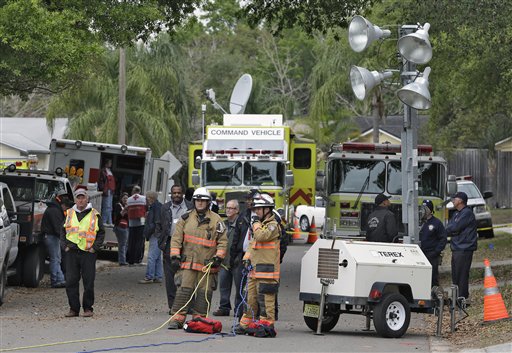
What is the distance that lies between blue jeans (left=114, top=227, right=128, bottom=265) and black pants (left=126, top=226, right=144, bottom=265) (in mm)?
122

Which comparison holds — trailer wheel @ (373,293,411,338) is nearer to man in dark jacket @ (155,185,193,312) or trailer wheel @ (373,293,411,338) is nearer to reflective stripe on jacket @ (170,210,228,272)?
reflective stripe on jacket @ (170,210,228,272)

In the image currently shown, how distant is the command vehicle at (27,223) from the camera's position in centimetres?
2095

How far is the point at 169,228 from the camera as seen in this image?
671 inches

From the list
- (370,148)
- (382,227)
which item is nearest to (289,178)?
(370,148)

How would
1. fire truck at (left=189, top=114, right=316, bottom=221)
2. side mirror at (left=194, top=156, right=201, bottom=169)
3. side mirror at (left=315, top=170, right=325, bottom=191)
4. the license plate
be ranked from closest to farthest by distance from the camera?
the license plate
side mirror at (left=315, top=170, right=325, bottom=191)
fire truck at (left=189, top=114, right=316, bottom=221)
side mirror at (left=194, top=156, right=201, bottom=169)

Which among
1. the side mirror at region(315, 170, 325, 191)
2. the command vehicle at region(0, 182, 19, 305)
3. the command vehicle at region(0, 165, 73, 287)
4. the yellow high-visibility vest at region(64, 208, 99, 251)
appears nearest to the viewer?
the yellow high-visibility vest at region(64, 208, 99, 251)

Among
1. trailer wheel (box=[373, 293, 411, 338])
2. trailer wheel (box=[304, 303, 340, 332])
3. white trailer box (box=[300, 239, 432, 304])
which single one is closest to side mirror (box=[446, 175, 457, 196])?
white trailer box (box=[300, 239, 432, 304])

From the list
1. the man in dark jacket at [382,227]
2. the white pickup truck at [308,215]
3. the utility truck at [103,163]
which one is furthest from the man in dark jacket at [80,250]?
the white pickup truck at [308,215]

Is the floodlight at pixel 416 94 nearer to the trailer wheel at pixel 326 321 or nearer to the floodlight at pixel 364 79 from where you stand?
the floodlight at pixel 364 79

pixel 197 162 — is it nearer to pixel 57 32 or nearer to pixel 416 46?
pixel 57 32

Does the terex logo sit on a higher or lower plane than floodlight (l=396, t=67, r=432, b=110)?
lower

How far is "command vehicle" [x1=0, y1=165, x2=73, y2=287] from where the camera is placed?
21.0m

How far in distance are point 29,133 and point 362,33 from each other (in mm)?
37688

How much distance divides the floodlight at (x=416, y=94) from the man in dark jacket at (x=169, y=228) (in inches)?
151
